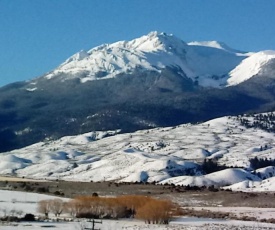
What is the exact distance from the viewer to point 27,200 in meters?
92.8

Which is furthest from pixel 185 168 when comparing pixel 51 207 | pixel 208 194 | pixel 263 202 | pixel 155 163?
pixel 51 207

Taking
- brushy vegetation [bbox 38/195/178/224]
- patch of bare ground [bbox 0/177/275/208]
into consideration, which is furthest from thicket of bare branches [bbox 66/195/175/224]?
patch of bare ground [bbox 0/177/275/208]

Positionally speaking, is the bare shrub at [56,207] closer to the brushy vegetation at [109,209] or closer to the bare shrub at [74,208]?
the brushy vegetation at [109,209]

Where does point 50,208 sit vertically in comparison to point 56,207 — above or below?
below

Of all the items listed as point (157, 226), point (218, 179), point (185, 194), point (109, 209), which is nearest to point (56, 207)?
point (109, 209)

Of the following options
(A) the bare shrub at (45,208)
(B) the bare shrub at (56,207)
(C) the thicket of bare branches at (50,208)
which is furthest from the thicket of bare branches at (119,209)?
(A) the bare shrub at (45,208)

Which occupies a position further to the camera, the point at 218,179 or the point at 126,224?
the point at 218,179

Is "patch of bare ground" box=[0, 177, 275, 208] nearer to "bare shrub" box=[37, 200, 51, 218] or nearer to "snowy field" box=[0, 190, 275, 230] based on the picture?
"snowy field" box=[0, 190, 275, 230]

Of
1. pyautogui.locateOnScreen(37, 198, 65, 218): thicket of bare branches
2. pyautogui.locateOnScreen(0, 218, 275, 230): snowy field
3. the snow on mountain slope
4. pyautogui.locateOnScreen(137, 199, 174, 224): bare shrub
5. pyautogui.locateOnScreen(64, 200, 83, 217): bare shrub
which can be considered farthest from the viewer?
the snow on mountain slope

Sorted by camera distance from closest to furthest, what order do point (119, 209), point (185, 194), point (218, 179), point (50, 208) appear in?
1. point (50, 208)
2. point (119, 209)
3. point (185, 194)
4. point (218, 179)

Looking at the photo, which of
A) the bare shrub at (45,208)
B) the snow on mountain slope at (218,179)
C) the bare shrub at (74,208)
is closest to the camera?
the bare shrub at (45,208)

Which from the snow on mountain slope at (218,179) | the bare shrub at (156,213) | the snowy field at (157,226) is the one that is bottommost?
the snowy field at (157,226)

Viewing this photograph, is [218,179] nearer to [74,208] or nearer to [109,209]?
[109,209]

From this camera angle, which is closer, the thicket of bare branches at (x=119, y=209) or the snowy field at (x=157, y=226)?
the snowy field at (x=157, y=226)
